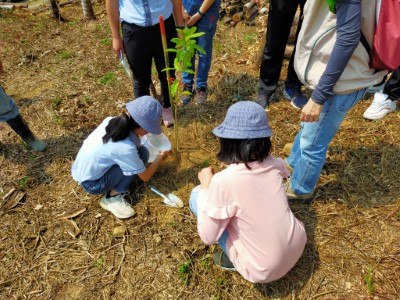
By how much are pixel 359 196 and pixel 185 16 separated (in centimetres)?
244

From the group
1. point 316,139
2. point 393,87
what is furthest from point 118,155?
point 393,87

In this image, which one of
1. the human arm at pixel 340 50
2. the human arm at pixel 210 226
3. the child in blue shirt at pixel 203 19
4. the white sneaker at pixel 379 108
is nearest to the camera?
the human arm at pixel 340 50

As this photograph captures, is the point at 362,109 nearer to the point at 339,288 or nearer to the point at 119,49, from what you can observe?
the point at 339,288

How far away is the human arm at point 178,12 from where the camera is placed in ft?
9.30

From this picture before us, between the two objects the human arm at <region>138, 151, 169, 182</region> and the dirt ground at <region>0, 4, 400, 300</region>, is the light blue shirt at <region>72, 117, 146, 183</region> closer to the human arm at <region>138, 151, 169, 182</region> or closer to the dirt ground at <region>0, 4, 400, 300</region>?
the human arm at <region>138, 151, 169, 182</region>

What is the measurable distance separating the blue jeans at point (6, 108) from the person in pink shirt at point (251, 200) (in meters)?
2.24

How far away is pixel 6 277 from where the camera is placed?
2277 mm

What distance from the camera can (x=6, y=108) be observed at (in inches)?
115

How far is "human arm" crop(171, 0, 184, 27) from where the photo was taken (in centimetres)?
284

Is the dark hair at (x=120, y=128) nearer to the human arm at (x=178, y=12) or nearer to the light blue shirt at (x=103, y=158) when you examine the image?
the light blue shirt at (x=103, y=158)

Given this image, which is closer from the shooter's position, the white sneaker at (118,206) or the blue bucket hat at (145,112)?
the blue bucket hat at (145,112)

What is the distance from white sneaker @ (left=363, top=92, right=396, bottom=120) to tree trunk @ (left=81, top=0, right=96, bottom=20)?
5391mm

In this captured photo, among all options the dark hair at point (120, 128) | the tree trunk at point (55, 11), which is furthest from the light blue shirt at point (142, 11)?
the tree trunk at point (55, 11)

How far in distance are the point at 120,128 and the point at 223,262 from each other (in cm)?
120
